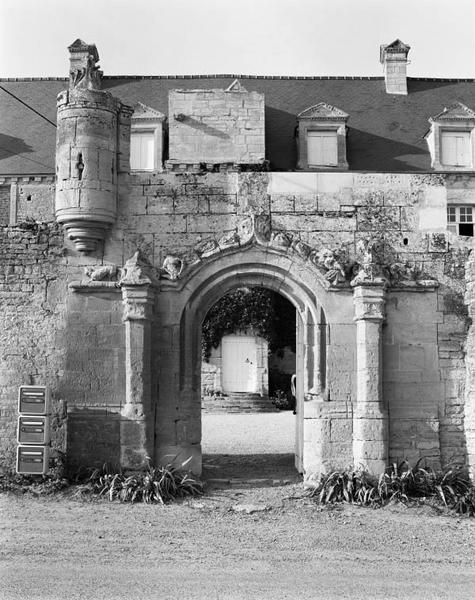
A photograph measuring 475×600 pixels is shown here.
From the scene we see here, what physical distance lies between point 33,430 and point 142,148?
12160 mm

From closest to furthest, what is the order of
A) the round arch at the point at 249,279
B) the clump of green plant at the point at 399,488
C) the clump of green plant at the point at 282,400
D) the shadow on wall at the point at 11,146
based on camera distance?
1. the clump of green plant at the point at 399,488
2. the round arch at the point at 249,279
3. the shadow on wall at the point at 11,146
4. the clump of green plant at the point at 282,400

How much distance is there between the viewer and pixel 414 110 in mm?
21422

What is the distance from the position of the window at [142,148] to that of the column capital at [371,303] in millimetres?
11721

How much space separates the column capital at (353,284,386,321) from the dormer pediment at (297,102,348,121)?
11901 mm

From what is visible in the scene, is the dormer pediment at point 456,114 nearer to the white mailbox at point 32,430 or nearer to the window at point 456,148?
the window at point 456,148

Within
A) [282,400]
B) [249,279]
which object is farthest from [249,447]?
[282,400]

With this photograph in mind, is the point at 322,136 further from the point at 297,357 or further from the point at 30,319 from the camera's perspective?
the point at 30,319

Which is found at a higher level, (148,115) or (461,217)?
(148,115)

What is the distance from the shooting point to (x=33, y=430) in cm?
894

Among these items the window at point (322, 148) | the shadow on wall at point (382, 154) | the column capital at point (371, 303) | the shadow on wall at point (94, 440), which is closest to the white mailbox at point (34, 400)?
the shadow on wall at point (94, 440)

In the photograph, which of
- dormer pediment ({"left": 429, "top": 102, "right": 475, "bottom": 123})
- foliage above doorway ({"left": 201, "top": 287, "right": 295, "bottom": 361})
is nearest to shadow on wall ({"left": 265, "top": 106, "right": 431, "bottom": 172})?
dormer pediment ({"left": 429, "top": 102, "right": 475, "bottom": 123})

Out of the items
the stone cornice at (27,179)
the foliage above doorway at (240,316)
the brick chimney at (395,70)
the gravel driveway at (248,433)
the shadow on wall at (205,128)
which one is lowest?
the gravel driveway at (248,433)

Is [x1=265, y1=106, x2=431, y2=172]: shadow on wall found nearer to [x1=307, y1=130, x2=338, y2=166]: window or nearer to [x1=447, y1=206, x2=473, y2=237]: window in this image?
[x1=307, y1=130, x2=338, y2=166]: window

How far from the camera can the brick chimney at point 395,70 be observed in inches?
864
